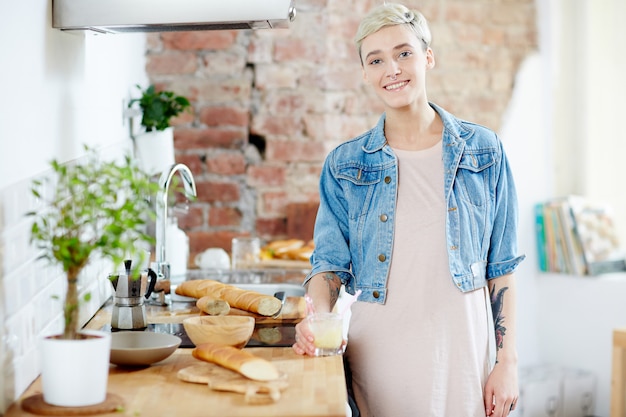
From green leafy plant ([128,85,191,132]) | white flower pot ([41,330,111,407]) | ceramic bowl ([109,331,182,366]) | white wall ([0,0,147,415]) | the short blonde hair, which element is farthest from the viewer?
green leafy plant ([128,85,191,132])

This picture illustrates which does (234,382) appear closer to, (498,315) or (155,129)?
(498,315)

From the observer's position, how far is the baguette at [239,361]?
1522mm

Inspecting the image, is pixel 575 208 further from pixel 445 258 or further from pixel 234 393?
pixel 234 393

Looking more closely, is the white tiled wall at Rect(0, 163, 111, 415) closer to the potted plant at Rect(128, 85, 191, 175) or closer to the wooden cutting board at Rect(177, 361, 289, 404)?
the wooden cutting board at Rect(177, 361, 289, 404)

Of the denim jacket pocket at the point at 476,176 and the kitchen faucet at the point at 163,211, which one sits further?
the kitchen faucet at the point at 163,211

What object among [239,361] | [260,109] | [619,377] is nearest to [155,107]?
[260,109]

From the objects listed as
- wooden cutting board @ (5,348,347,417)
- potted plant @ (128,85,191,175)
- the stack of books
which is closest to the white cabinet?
the stack of books

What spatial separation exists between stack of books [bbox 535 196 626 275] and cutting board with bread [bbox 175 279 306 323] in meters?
1.96

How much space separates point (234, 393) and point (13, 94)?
0.64m

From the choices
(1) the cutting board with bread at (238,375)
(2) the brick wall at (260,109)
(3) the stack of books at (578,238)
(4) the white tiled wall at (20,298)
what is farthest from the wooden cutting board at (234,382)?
(3) the stack of books at (578,238)

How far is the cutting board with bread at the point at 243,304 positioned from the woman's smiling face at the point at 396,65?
546 mm

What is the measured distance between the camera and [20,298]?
4.98ft

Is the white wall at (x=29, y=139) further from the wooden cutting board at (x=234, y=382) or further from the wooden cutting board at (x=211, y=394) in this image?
the wooden cutting board at (x=234, y=382)

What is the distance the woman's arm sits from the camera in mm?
1978
